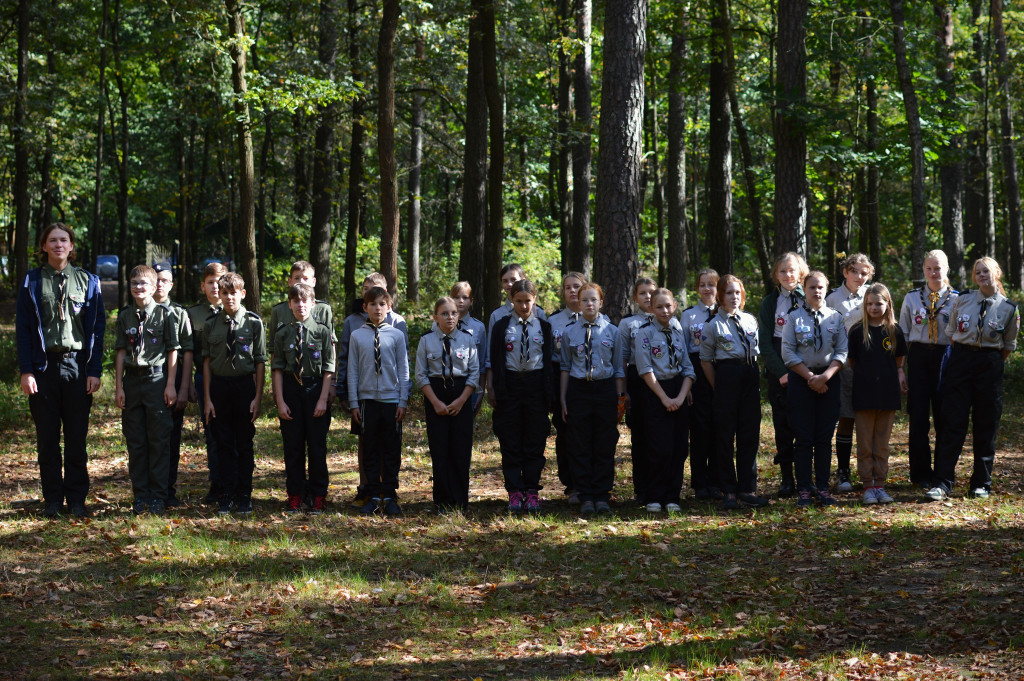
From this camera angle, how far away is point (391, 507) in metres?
8.58

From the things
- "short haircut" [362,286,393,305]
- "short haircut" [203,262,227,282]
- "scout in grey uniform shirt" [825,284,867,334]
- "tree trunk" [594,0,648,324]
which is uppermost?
"tree trunk" [594,0,648,324]

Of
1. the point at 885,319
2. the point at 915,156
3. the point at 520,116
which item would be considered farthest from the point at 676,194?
the point at 885,319

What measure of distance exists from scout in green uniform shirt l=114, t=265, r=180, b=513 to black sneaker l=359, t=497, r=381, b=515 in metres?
1.79

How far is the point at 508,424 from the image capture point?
8453 millimetres

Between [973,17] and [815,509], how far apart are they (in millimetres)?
26307

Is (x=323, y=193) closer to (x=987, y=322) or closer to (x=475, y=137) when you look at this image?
(x=475, y=137)

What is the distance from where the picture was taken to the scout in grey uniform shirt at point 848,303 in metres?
8.96

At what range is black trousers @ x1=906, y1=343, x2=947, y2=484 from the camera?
902cm

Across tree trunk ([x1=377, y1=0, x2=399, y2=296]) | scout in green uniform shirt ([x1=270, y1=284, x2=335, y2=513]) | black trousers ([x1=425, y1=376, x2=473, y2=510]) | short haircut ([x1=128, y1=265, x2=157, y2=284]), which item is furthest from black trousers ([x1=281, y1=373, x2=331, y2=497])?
tree trunk ([x1=377, y1=0, x2=399, y2=296])

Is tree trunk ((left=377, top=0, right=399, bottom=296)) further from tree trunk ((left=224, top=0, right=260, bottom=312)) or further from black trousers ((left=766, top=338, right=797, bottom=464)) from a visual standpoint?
black trousers ((left=766, top=338, right=797, bottom=464))

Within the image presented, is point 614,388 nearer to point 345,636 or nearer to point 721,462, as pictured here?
point 721,462

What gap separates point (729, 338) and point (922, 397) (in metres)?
2.25

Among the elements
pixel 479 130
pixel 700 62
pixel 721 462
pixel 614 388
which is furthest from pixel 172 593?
pixel 700 62

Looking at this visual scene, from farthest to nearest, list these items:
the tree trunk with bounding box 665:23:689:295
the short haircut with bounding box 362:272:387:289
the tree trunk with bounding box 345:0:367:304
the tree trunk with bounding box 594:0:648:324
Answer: the tree trunk with bounding box 665:23:689:295
the tree trunk with bounding box 345:0:367:304
the tree trunk with bounding box 594:0:648:324
the short haircut with bounding box 362:272:387:289
